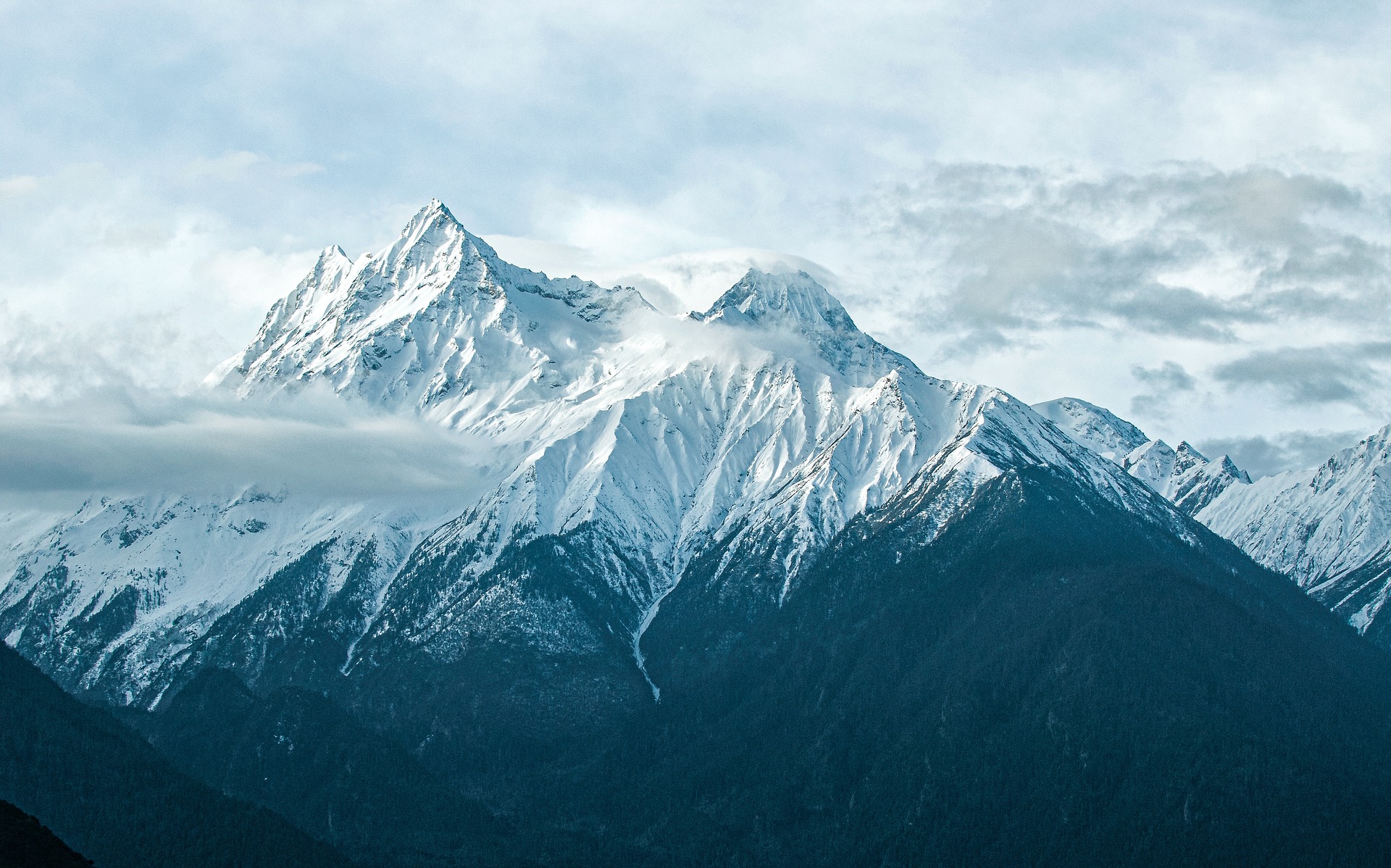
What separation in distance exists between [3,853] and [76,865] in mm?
8166

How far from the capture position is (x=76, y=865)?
198 metres

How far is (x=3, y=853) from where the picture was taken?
631 feet
